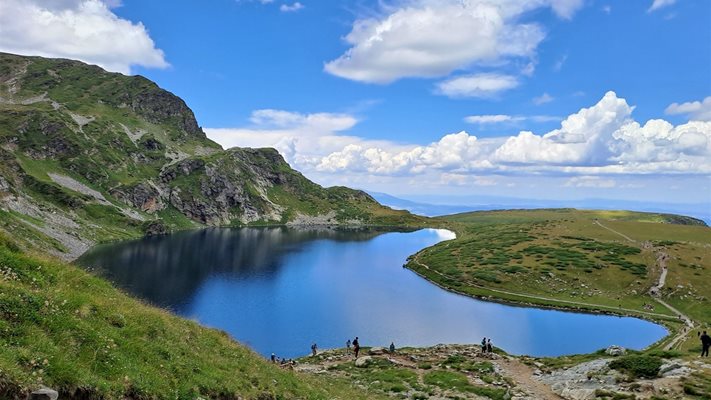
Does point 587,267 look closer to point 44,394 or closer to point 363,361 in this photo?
point 363,361

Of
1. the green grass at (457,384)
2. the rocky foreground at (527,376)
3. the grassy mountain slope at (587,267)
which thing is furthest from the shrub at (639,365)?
the grassy mountain slope at (587,267)

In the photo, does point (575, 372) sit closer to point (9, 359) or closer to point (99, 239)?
point (9, 359)

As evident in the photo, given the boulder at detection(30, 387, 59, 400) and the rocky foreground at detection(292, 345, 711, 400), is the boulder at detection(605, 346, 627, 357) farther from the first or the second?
the boulder at detection(30, 387, 59, 400)

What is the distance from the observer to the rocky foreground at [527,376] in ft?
105

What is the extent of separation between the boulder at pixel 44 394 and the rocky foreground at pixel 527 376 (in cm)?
2887

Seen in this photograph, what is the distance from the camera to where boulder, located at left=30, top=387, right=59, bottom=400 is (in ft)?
33.0

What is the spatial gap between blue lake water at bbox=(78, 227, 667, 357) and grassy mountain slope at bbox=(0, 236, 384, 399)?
4220 cm

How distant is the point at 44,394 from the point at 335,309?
3623 inches

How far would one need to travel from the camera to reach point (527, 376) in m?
43.1

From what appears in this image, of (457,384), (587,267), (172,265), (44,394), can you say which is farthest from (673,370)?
(172,265)

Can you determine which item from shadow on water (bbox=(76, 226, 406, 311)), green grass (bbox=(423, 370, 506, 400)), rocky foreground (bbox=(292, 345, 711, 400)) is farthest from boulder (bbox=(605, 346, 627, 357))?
shadow on water (bbox=(76, 226, 406, 311))

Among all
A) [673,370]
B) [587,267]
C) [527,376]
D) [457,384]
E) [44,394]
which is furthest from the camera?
[587,267]

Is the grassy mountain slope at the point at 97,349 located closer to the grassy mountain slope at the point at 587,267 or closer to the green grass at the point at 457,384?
the green grass at the point at 457,384

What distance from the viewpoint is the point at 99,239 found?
184 m
